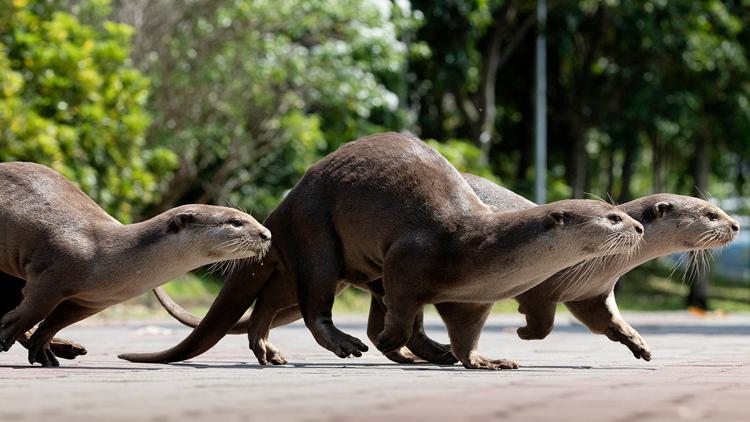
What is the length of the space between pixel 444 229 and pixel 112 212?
14.1 meters

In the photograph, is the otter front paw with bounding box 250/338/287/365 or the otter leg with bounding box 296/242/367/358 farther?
the otter front paw with bounding box 250/338/287/365

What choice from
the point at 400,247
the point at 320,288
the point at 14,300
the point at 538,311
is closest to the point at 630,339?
the point at 538,311

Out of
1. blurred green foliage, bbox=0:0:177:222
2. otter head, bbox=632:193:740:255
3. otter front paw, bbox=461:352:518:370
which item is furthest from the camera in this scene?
blurred green foliage, bbox=0:0:177:222

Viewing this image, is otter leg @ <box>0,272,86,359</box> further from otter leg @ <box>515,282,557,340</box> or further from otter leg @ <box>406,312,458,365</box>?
otter leg @ <box>515,282,557,340</box>

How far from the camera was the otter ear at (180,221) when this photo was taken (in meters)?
8.55

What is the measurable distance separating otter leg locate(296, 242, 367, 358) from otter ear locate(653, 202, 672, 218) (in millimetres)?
1944

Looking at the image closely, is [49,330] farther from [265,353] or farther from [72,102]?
[72,102]

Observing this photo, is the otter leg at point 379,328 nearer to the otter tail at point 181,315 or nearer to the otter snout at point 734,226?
the otter tail at point 181,315

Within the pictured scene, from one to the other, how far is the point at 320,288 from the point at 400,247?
70 cm

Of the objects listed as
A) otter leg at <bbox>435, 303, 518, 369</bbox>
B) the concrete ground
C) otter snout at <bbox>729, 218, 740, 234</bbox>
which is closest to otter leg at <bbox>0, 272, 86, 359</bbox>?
the concrete ground

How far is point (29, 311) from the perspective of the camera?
8258mm

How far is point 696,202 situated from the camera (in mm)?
9297

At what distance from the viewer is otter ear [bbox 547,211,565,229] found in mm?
8163

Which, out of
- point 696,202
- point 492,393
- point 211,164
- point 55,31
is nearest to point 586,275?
point 696,202
